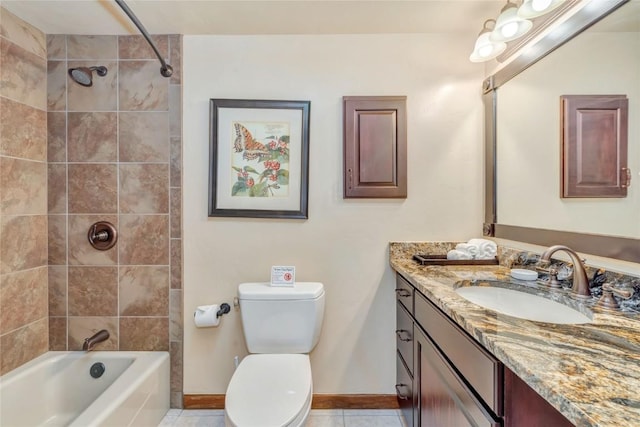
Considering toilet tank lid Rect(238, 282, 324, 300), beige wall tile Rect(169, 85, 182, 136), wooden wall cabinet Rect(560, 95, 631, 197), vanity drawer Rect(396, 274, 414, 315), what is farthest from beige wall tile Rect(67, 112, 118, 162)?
wooden wall cabinet Rect(560, 95, 631, 197)

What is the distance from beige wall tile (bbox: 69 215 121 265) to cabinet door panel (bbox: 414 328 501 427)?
180 centimetres

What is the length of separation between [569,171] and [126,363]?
245 centimetres

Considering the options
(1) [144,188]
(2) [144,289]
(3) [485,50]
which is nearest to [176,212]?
(1) [144,188]

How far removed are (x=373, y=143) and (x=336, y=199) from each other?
1.30ft

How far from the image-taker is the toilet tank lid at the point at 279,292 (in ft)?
5.09

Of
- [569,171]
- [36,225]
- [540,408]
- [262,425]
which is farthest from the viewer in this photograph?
[36,225]

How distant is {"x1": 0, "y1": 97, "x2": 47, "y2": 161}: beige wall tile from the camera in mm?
1534

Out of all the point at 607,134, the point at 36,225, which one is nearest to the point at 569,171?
the point at 607,134

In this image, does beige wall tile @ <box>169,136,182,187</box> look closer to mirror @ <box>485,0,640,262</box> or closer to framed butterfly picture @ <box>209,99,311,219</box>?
framed butterfly picture @ <box>209,99,311,219</box>

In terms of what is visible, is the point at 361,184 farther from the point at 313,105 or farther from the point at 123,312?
the point at 123,312

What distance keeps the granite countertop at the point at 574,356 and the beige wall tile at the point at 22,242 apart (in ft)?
7.00

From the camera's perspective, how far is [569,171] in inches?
46.6

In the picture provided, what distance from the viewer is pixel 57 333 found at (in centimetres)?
178

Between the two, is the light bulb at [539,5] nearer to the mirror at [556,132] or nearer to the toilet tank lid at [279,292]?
the mirror at [556,132]
